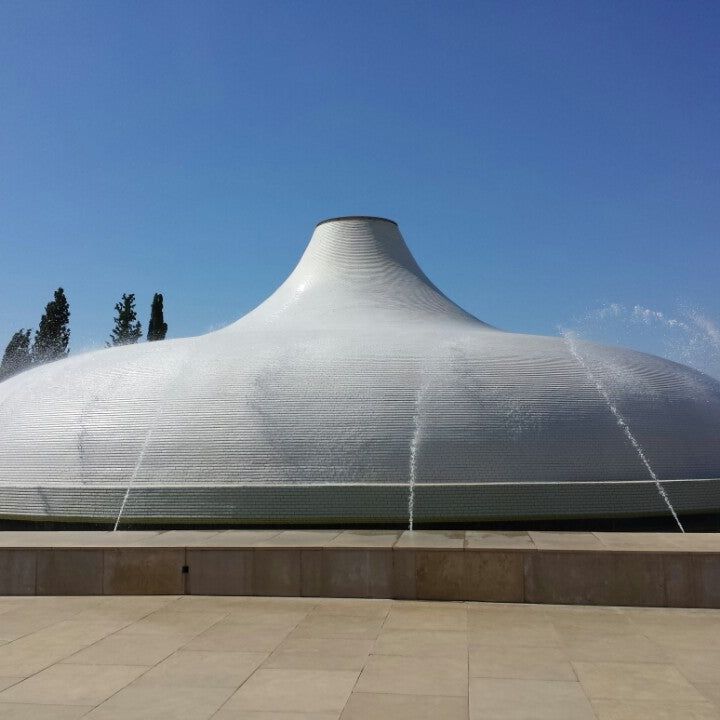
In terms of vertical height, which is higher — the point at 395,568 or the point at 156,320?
the point at 156,320

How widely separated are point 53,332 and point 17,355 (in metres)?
2.46

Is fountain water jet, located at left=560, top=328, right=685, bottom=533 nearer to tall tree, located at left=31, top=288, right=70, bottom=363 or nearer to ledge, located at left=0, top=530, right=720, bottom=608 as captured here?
ledge, located at left=0, top=530, right=720, bottom=608

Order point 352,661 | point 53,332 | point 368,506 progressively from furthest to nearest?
1. point 53,332
2. point 368,506
3. point 352,661

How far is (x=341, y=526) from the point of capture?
11.7m

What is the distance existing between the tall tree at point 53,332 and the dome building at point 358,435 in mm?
31633

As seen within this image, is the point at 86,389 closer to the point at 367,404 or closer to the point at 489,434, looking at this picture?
the point at 367,404

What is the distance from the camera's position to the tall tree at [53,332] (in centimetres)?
4450

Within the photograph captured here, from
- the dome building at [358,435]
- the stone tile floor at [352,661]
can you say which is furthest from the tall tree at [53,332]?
the stone tile floor at [352,661]

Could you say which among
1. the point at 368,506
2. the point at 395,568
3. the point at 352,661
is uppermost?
the point at 368,506

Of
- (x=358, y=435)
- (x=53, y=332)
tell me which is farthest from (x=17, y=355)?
(x=358, y=435)

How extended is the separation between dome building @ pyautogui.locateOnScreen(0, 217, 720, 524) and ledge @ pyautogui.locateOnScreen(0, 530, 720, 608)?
3518 mm

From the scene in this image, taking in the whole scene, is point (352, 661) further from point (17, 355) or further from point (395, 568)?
point (17, 355)

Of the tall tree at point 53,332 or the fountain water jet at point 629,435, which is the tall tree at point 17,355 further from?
the fountain water jet at point 629,435

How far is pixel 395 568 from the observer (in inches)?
299
